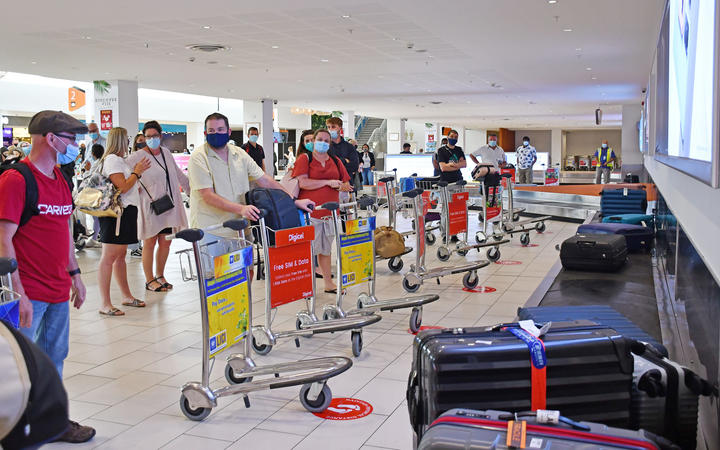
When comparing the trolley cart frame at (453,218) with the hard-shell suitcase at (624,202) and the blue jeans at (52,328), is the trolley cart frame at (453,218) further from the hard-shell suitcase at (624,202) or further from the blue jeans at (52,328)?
the blue jeans at (52,328)

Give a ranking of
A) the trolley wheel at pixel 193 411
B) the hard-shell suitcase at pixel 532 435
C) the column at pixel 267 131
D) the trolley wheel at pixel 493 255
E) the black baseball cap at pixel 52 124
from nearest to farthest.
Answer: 1. the hard-shell suitcase at pixel 532 435
2. the black baseball cap at pixel 52 124
3. the trolley wheel at pixel 193 411
4. the trolley wheel at pixel 493 255
5. the column at pixel 267 131

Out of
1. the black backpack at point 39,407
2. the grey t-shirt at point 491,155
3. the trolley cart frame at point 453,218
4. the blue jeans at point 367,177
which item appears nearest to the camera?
the black backpack at point 39,407

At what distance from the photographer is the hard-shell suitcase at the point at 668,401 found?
237 cm

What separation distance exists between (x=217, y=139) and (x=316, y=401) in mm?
2018

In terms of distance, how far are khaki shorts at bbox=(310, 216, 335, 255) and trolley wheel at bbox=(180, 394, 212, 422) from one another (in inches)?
101

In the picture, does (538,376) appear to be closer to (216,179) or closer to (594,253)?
(216,179)

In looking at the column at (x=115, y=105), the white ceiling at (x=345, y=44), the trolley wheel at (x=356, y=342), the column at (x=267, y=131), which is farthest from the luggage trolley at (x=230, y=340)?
the column at (x=267, y=131)

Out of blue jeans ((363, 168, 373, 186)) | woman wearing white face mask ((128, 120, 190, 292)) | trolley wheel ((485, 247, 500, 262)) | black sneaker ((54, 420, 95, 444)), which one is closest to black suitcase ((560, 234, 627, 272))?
trolley wheel ((485, 247, 500, 262))

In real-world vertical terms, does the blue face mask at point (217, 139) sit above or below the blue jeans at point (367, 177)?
above

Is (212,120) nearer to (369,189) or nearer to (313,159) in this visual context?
(313,159)

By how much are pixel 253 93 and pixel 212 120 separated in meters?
19.7

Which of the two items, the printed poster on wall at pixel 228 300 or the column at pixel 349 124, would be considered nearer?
the printed poster on wall at pixel 228 300

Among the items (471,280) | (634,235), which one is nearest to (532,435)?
(471,280)


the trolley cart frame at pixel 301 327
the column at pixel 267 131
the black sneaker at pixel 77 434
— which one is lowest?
the black sneaker at pixel 77 434
